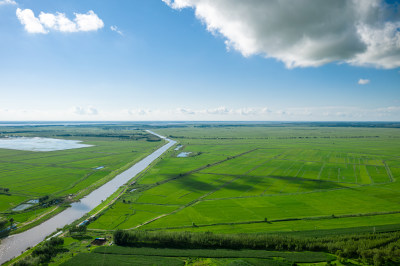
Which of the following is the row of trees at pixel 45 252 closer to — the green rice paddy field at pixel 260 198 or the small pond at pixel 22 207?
the green rice paddy field at pixel 260 198

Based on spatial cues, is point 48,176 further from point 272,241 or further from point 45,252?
point 272,241

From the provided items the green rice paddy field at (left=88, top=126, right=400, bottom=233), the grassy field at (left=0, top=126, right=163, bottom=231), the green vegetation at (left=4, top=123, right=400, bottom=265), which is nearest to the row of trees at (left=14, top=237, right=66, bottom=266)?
the green vegetation at (left=4, top=123, right=400, bottom=265)

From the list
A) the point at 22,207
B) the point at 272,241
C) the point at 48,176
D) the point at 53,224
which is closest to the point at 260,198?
the point at 272,241

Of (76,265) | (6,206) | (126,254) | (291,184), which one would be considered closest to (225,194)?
(291,184)

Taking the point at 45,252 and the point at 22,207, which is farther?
the point at 22,207

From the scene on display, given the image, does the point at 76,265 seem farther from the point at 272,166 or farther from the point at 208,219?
the point at 272,166

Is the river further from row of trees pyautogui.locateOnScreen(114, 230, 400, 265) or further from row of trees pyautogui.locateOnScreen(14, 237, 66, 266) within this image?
row of trees pyautogui.locateOnScreen(114, 230, 400, 265)

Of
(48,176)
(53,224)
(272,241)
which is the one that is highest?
(272,241)

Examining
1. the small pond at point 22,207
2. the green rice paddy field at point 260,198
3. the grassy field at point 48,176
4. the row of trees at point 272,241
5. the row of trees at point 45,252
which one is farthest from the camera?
the grassy field at point 48,176

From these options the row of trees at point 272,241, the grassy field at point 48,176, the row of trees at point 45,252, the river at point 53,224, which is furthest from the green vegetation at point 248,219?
the river at point 53,224
